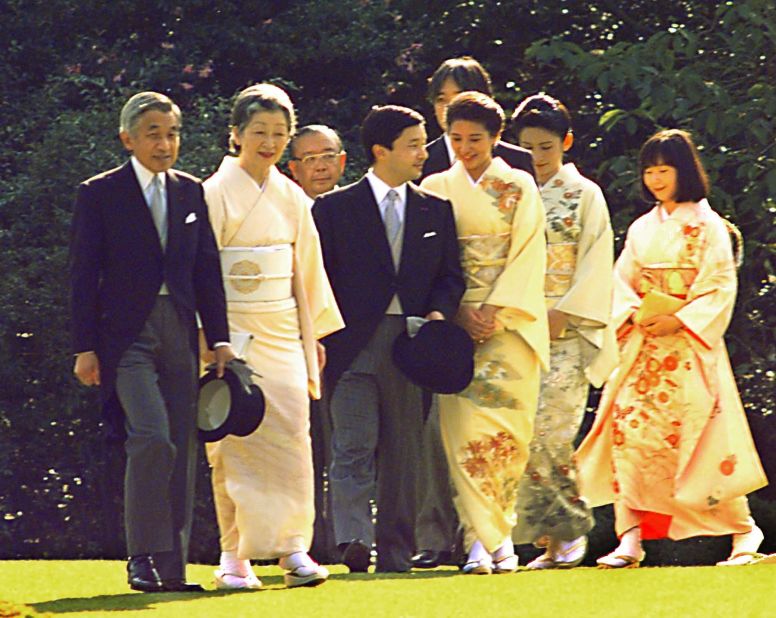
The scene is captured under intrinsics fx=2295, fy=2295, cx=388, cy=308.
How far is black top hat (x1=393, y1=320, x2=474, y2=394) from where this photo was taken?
9836 millimetres

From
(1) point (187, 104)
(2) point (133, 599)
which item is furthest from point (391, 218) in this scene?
(1) point (187, 104)

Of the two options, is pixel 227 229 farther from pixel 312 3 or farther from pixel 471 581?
pixel 312 3

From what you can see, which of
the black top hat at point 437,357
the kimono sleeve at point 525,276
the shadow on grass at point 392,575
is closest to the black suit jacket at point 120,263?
the black top hat at point 437,357

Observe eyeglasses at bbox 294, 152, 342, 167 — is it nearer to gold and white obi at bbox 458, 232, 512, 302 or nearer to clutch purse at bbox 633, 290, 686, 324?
gold and white obi at bbox 458, 232, 512, 302

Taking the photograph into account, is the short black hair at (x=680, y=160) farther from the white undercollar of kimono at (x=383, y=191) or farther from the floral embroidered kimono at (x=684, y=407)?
the white undercollar of kimono at (x=383, y=191)

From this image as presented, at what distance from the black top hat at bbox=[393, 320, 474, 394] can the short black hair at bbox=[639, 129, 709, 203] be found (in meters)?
1.54

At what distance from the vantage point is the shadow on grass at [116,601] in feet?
27.8

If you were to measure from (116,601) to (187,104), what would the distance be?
9.60m

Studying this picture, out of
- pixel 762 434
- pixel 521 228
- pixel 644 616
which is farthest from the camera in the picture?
pixel 762 434

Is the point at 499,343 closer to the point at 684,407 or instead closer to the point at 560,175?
the point at 560,175

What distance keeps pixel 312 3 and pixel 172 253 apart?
29.4 feet

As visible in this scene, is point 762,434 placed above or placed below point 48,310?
below

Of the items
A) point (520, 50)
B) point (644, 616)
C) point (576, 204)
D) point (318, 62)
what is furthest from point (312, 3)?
point (644, 616)

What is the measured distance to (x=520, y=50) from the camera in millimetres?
17781
